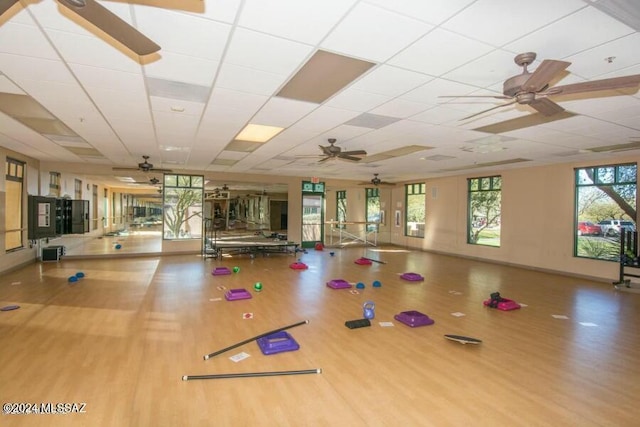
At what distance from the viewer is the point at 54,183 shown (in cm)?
972

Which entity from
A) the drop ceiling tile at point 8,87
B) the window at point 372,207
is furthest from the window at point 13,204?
the window at point 372,207

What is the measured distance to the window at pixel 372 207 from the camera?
49.5 feet

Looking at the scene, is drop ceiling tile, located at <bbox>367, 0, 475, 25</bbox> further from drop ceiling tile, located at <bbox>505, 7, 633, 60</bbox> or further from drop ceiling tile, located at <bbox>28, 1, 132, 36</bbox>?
drop ceiling tile, located at <bbox>28, 1, 132, 36</bbox>

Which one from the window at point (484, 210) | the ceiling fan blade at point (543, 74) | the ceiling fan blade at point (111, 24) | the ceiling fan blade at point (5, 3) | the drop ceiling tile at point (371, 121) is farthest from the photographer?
the window at point (484, 210)

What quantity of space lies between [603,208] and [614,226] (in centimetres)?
45

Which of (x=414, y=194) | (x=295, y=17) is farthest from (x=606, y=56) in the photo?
(x=414, y=194)

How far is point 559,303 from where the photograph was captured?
548cm

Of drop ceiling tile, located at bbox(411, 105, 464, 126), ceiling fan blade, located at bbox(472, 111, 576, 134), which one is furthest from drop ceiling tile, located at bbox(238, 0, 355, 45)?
ceiling fan blade, located at bbox(472, 111, 576, 134)

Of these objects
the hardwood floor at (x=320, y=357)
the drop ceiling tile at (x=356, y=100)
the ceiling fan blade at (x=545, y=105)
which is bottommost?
the hardwood floor at (x=320, y=357)

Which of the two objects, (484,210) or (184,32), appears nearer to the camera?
(184,32)

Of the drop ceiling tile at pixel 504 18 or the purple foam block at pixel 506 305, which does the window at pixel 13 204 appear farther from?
the purple foam block at pixel 506 305

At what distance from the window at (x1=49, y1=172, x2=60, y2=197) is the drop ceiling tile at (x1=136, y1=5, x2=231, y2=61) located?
30.7ft

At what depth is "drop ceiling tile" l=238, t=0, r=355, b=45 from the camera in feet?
6.97

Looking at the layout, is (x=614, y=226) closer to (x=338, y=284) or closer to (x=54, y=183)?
(x=338, y=284)
